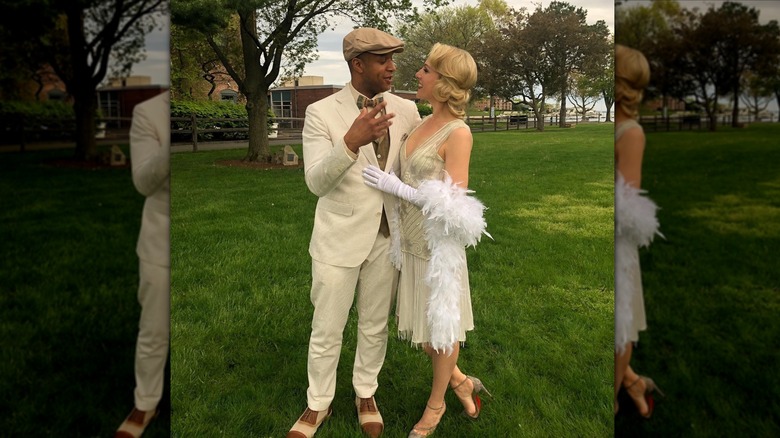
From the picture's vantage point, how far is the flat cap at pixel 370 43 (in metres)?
2.41

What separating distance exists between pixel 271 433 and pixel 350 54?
1.79m

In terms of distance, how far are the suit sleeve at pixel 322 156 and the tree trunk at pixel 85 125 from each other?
1.50 m

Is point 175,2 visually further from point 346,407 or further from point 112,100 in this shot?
point 112,100

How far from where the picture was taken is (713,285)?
30.8 inches

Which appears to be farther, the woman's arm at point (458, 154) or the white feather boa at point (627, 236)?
the woman's arm at point (458, 154)

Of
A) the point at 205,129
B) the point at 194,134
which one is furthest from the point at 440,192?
the point at 205,129

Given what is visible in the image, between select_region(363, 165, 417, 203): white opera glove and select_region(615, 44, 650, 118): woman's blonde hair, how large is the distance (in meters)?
1.67

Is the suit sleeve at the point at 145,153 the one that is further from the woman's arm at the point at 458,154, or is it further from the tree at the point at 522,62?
the tree at the point at 522,62

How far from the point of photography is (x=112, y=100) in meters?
0.79

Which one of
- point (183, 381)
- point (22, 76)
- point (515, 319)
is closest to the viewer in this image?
point (22, 76)

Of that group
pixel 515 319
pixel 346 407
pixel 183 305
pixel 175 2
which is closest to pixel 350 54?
pixel 346 407

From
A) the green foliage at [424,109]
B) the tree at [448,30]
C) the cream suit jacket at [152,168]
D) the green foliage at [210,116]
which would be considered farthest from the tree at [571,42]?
the cream suit jacket at [152,168]

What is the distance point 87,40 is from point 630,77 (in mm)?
703

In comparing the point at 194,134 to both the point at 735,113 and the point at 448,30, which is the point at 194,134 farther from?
the point at 735,113
